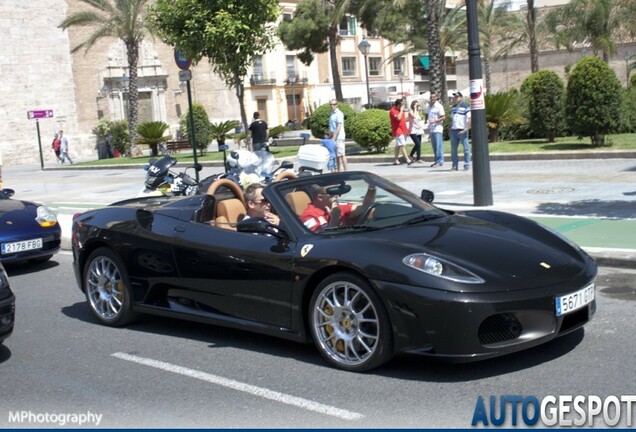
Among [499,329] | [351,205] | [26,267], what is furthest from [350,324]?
[26,267]

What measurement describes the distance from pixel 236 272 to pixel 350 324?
1182 mm

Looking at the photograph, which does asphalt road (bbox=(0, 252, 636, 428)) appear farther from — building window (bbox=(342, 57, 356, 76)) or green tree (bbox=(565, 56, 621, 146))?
building window (bbox=(342, 57, 356, 76))

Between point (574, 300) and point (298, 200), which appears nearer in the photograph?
point (574, 300)

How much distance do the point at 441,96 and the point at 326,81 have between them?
49.1 m

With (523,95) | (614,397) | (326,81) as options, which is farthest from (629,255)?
(326,81)

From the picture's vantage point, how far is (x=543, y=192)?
47.6 feet

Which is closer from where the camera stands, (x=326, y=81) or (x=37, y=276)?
(x=37, y=276)

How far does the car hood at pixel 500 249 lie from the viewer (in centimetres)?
552

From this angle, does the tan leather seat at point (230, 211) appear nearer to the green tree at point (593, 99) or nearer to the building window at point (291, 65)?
the green tree at point (593, 99)

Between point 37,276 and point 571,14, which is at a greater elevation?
point 571,14

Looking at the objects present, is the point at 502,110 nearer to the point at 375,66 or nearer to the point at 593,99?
the point at 593,99

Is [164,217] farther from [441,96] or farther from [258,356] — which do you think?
[441,96]

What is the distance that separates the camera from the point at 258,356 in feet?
21.3

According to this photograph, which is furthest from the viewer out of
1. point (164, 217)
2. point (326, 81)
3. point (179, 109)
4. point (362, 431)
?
point (326, 81)
